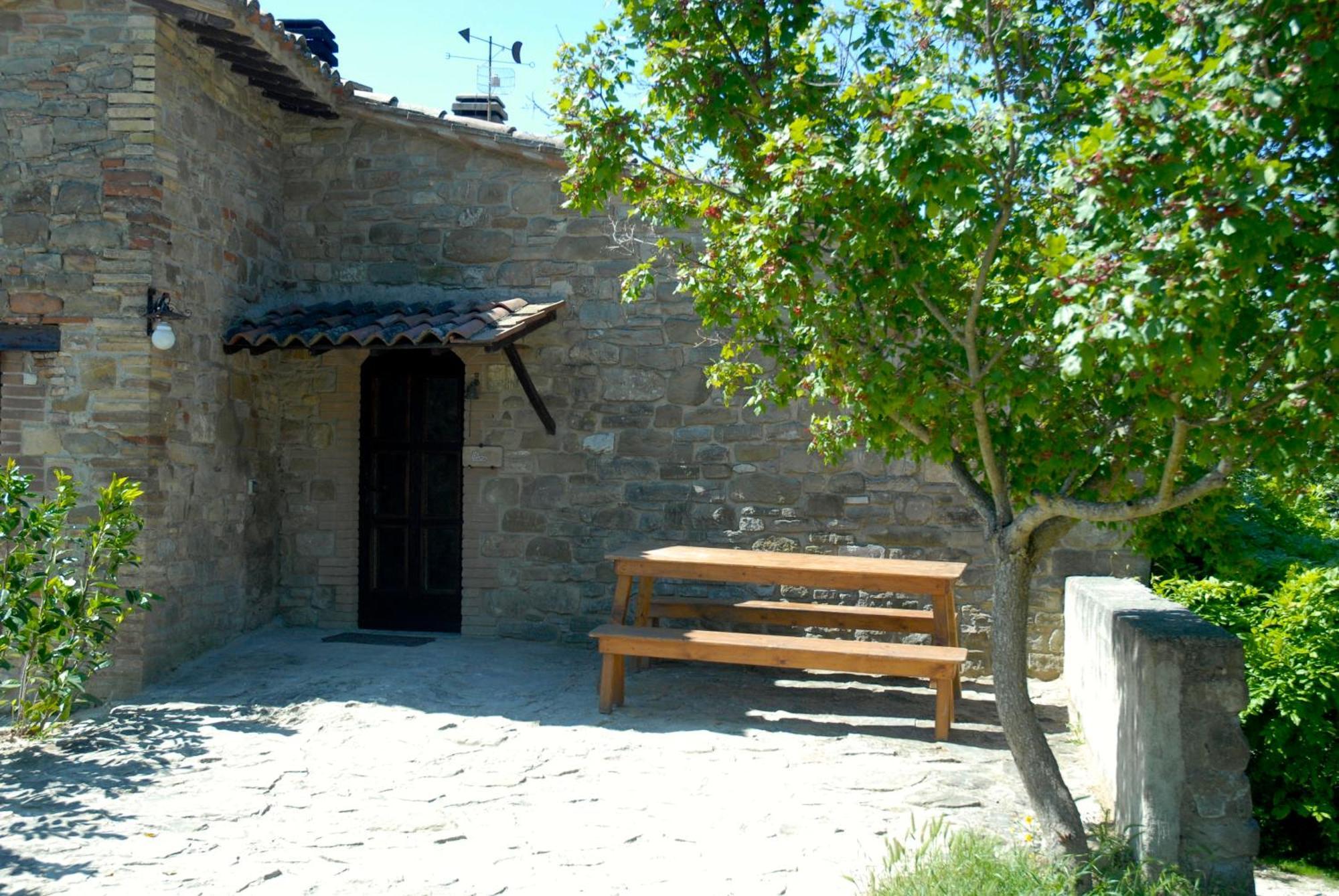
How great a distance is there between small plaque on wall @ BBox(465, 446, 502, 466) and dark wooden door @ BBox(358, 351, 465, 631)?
230 millimetres

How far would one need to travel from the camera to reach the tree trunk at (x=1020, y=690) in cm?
414

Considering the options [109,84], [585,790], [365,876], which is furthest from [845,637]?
[109,84]

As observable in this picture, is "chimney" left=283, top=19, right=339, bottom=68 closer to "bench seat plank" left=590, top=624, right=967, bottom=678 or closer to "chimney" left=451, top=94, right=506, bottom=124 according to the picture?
"chimney" left=451, top=94, right=506, bottom=124

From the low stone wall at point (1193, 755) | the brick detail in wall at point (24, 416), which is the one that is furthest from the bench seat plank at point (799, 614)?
the brick detail in wall at point (24, 416)

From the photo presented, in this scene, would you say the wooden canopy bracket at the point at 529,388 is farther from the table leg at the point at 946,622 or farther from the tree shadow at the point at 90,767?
the table leg at the point at 946,622

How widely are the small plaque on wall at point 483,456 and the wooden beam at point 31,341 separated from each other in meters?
2.58

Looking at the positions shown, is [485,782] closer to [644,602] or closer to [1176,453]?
[644,602]

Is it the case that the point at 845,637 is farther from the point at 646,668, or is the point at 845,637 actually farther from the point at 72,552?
the point at 72,552

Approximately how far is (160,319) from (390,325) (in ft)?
4.37

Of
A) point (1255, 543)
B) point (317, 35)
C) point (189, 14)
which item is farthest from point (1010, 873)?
point (317, 35)

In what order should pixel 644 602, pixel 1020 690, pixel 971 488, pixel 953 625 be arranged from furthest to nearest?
pixel 644 602, pixel 953 625, pixel 971 488, pixel 1020 690

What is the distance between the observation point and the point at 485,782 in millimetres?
5105

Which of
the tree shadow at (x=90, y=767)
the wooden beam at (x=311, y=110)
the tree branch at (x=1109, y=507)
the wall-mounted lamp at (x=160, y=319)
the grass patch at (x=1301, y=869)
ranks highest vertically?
the wooden beam at (x=311, y=110)

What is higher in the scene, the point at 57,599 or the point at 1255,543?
the point at 1255,543
